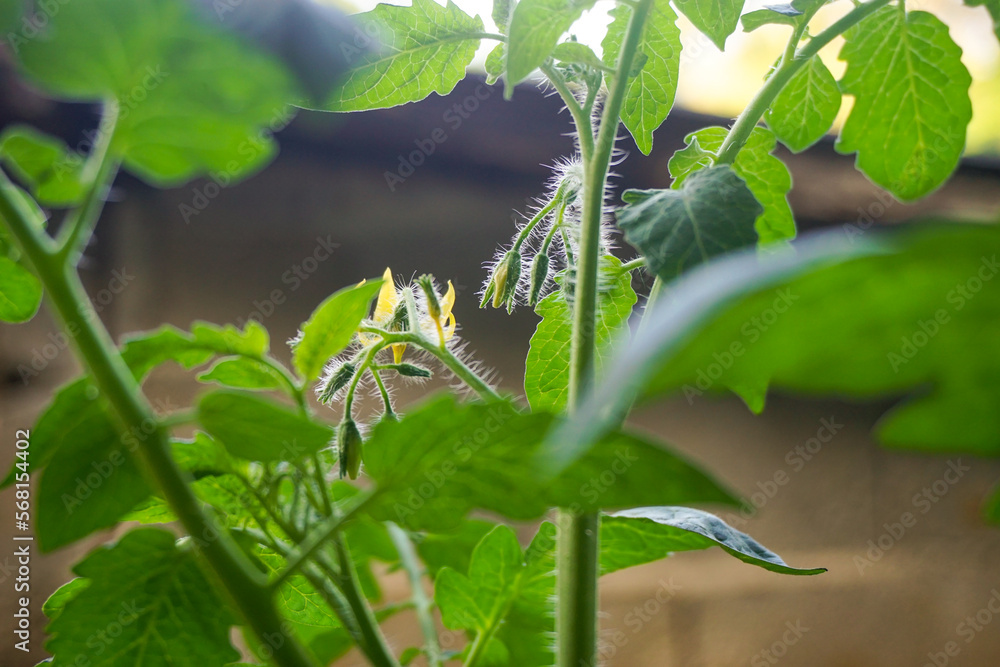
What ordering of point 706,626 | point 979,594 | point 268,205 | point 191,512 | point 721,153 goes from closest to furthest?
1. point 191,512
2. point 721,153
3. point 268,205
4. point 706,626
5. point 979,594

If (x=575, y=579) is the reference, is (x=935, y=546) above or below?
below

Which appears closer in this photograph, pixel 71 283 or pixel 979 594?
pixel 71 283

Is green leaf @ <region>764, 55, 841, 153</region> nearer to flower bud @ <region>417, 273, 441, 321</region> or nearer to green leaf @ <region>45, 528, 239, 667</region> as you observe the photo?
flower bud @ <region>417, 273, 441, 321</region>

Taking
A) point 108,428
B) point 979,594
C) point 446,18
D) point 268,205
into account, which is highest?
point 268,205

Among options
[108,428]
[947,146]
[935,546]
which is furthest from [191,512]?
[935,546]

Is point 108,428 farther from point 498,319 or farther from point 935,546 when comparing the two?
point 935,546

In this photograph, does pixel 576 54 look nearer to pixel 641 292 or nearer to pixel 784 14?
pixel 784 14

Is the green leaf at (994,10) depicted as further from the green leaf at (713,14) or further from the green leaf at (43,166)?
the green leaf at (43,166)

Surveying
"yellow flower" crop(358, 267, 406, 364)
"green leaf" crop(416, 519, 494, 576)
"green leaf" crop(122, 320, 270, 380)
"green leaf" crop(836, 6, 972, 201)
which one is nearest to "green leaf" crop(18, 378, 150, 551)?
"green leaf" crop(122, 320, 270, 380)
